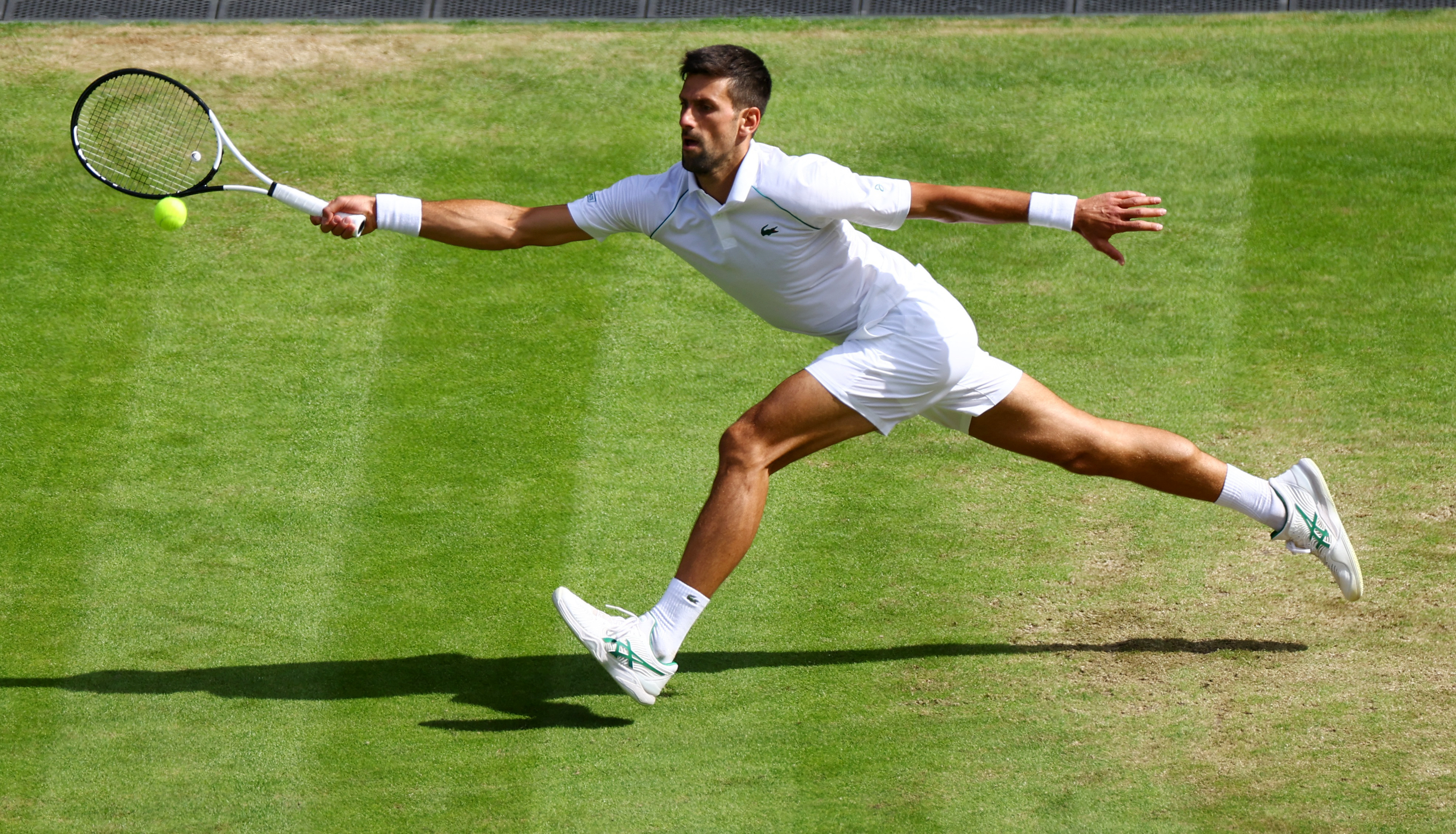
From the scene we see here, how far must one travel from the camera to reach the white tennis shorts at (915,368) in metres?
5.58

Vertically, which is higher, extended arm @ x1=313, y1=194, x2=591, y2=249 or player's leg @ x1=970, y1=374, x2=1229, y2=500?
extended arm @ x1=313, y1=194, x2=591, y2=249

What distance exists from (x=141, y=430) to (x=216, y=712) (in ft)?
6.84

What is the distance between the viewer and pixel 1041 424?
580 cm

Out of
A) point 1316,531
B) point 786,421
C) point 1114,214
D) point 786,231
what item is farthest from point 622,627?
point 1316,531

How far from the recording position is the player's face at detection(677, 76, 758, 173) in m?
5.53

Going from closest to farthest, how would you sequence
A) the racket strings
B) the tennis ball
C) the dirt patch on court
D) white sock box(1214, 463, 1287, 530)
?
white sock box(1214, 463, 1287, 530), the tennis ball, the racket strings, the dirt patch on court

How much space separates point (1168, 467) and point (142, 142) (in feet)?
14.8

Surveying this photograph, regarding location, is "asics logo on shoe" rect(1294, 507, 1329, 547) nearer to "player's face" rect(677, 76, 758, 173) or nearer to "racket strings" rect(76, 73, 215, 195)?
"player's face" rect(677, 76, 758, 173)

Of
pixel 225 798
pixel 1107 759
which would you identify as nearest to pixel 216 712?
pixel 225 798

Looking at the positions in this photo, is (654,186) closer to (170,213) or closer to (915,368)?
(915,368)

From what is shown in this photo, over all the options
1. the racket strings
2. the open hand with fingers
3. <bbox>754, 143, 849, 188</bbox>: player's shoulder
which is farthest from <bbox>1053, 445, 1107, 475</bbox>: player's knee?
the racket strings

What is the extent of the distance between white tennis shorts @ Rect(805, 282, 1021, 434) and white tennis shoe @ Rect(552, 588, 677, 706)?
3.55 feet

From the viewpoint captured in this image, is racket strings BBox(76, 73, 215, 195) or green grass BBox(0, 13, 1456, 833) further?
racket strings BBox(76, 73, 215, 195)

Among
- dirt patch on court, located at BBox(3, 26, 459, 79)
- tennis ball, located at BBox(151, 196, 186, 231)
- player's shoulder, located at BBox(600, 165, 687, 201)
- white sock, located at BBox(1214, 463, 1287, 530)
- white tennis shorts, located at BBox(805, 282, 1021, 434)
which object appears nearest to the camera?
white tennis shorts, located at BBox(805, 282, 1021, 434)
